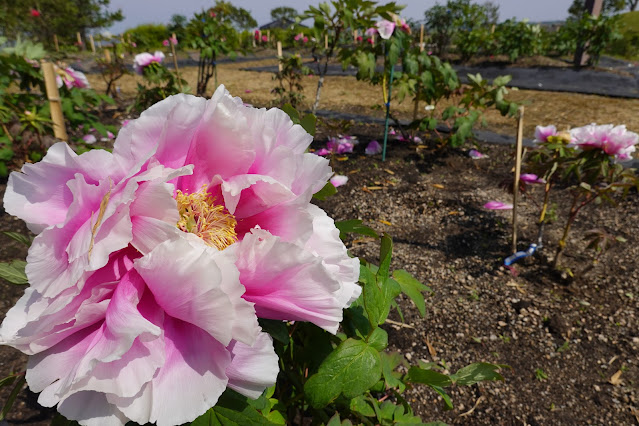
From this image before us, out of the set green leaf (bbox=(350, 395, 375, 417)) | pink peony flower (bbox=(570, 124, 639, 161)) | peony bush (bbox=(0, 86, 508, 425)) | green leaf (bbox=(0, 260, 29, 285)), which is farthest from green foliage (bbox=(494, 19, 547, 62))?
green leaf (bbox=(0, 260, 29, 285))

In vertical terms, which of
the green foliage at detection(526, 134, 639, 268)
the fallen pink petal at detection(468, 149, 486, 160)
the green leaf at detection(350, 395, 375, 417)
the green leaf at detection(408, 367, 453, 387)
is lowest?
the fallen pink petal at detection(468, 149, 486, 160)

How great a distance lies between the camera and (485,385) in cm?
184

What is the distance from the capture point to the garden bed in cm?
175

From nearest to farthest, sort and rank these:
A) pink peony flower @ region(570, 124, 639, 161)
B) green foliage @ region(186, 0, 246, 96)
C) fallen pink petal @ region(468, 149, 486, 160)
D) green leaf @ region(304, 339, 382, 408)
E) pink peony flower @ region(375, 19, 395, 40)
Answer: green leaf @ region(304, 339, 382, 408), pink peony flower @ region(570, 124, 639, 161), pink peony flower @ region(375, 19, 395, 40), fallen pink petal @ region(468, 149, 486, 160), green foliage @ region(186, 0, 246, 96)

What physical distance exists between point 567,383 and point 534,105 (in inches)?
263

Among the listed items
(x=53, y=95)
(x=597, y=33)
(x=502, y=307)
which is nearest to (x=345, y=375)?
(x=502, y=307)

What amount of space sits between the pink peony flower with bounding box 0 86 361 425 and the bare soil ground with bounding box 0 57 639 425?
4.61ft

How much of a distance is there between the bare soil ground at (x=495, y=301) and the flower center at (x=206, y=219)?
1434 millimetres

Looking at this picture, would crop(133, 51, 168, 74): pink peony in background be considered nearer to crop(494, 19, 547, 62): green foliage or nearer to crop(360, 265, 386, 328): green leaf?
crop(360, 265, 386, 328): green leaf

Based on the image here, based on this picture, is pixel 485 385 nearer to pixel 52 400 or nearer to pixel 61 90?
pixel 52 400

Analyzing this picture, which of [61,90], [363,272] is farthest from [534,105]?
Result: [363,272]

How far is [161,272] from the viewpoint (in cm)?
45

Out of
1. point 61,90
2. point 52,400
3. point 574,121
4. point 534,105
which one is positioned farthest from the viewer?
point 534,105

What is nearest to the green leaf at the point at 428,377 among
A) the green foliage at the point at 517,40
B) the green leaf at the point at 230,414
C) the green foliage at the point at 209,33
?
the green leaf at the point at 230,414
